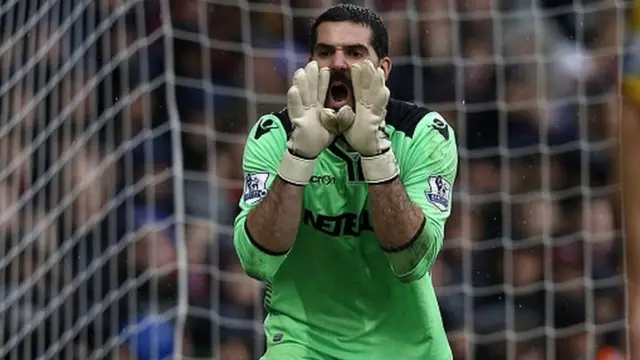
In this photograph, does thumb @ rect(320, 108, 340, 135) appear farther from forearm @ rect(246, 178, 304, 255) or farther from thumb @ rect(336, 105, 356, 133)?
forearm @ rect(246, 178, 304, 255)

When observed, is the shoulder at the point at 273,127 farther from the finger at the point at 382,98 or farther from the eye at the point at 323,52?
the finger at the point at 382,98

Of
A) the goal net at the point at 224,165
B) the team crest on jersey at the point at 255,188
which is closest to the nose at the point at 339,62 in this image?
the team crest on jersey at the point at 255,188

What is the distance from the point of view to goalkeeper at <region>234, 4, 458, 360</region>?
327cm

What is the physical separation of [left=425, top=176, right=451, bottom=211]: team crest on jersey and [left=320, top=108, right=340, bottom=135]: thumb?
0.32 m

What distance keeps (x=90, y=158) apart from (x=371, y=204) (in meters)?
2.11

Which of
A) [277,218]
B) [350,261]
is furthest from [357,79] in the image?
[350,261]

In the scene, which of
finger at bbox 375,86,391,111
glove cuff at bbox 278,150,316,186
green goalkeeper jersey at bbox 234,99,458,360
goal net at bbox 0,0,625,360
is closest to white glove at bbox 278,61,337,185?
glove cuff at bbox 278,150,316,186

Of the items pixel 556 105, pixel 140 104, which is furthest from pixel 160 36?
pixel 556 105

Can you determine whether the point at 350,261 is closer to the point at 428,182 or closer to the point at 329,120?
the point at 428,182

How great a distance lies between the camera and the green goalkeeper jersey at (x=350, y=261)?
3.42 m

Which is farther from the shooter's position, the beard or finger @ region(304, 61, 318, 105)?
the beard

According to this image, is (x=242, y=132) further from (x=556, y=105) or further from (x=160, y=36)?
(x=556, y=105)

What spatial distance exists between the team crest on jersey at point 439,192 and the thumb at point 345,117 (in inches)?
11.9

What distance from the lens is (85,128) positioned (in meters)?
5.11
